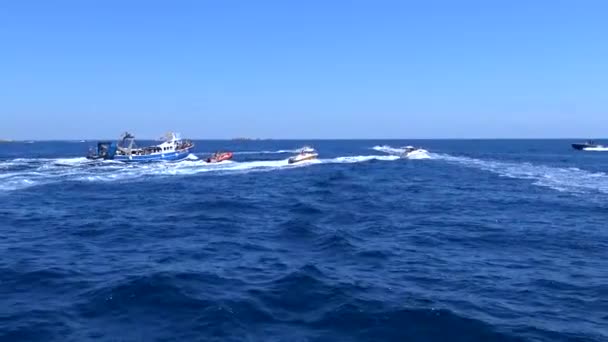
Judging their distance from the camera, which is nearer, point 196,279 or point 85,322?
point 85,322

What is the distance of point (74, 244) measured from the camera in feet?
81.8

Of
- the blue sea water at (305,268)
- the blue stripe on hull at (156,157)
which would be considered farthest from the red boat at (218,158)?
the blue sea water at (305,268)

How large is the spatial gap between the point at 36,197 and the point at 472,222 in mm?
34396

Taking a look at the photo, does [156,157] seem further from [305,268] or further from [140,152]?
[305,268]

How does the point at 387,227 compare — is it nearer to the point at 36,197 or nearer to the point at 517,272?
the point at 517,272

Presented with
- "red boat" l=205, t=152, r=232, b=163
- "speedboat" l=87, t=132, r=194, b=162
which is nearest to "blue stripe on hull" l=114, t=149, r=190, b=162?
"speedboat" l=87, t=132, r=194, b=162

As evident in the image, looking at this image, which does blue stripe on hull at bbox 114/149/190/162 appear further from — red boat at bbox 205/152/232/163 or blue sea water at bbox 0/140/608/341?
blue sea water at bbox 0/140/608/341

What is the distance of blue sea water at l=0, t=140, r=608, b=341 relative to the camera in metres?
14.4

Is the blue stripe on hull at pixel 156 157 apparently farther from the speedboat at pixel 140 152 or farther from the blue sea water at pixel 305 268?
the blue sea water at pixel 305 268

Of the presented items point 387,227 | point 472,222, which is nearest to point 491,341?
point 387,227

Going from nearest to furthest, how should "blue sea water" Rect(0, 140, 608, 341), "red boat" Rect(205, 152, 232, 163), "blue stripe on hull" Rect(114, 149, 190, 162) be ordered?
1. "blue sea water" Rect(0, 140, 608, 341)
2. "blue stripe on hull" Rect(114, 149, 190, 162)
3. "red boat" Rect(205, 152, 232, 163)

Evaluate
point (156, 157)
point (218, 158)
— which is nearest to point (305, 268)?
point (218, 158)

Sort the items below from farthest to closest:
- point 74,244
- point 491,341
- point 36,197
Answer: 1. point 36,197
2. point 74,244
3. point 491,341

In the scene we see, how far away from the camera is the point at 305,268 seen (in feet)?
64.5
